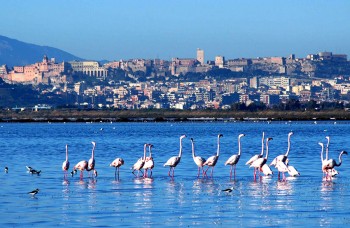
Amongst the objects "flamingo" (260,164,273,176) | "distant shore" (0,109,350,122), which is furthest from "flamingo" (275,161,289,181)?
"distant shore" (0,109,350,122)

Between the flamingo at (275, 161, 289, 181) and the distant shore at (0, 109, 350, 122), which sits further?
the distant shore at (0, 109, 350, 122)

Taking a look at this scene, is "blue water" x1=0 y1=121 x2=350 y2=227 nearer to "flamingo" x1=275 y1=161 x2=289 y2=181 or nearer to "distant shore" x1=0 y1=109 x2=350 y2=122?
"flamingo" x1=275 y1=161 x2=289 y2=181

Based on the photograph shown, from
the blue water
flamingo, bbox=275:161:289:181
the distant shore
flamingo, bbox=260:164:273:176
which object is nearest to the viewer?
the blue water

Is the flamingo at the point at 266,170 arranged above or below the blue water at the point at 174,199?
above

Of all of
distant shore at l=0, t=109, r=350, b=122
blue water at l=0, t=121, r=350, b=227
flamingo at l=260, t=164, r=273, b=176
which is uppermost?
flamingo at l=260, t=164, r=273, b=176

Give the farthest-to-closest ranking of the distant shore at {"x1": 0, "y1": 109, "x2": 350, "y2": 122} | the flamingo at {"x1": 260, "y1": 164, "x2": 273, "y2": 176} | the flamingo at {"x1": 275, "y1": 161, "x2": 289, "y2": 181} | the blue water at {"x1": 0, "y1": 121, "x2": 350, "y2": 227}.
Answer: the distant shore at {"x1": 0, "y1": 109, "x2": 350, "y2": 122} → the flamingo at {"x1": 260, "y1": 164, "x2": 273, "y2": 176} → the flamingo at {"x1": 275, "y1": 161, "x2": 289, "y2": 181} → the blue water at {"x1": 0, "y1": 121, "x2": 350, "y2": 227}

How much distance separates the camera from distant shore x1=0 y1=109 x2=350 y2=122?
5994 inches

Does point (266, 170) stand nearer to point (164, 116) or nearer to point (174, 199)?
point (174, 199)

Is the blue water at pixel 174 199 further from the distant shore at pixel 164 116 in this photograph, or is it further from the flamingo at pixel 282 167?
the distant shore at pixel 164 116

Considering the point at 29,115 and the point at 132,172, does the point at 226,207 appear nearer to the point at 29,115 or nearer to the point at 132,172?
the point at 132,172

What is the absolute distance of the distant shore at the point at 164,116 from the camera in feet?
500

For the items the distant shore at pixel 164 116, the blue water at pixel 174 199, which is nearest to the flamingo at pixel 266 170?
the blue water at pixel 174 199

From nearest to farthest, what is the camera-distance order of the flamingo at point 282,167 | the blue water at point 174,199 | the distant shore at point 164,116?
the blue water at point 174,199 < the flamingo at point 282,167 < the distant shore at point 164,116

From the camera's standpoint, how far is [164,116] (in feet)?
535
